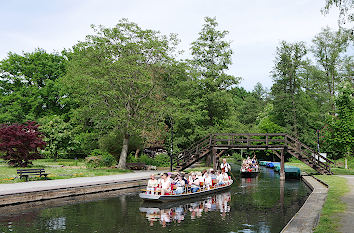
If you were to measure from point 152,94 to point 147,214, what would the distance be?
23471 millimetres

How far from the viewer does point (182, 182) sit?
24.0 m

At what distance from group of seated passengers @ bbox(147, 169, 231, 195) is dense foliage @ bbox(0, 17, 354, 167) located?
518 inches

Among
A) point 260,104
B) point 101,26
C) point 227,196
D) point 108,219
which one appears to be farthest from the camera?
point 260,104

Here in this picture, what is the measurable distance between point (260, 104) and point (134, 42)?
9011 centimetres

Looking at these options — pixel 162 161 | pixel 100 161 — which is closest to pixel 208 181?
pixel 100 161

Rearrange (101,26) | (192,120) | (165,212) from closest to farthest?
(165,212), (101,26), (192,120)

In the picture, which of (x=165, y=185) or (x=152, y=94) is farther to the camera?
(x=152, y=94)

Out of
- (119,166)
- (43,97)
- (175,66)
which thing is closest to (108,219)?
(119,166)

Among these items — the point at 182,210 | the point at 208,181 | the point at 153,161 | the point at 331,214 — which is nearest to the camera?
the point at 331,214

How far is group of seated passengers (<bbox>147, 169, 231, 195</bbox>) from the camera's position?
22.5 meters

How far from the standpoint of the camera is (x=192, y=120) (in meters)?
44.4

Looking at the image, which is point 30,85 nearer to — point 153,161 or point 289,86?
point 153,161

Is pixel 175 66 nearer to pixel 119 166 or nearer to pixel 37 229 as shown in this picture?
pixel 119 166

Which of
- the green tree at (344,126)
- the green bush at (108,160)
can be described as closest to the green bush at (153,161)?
the green bush at (108,160)
